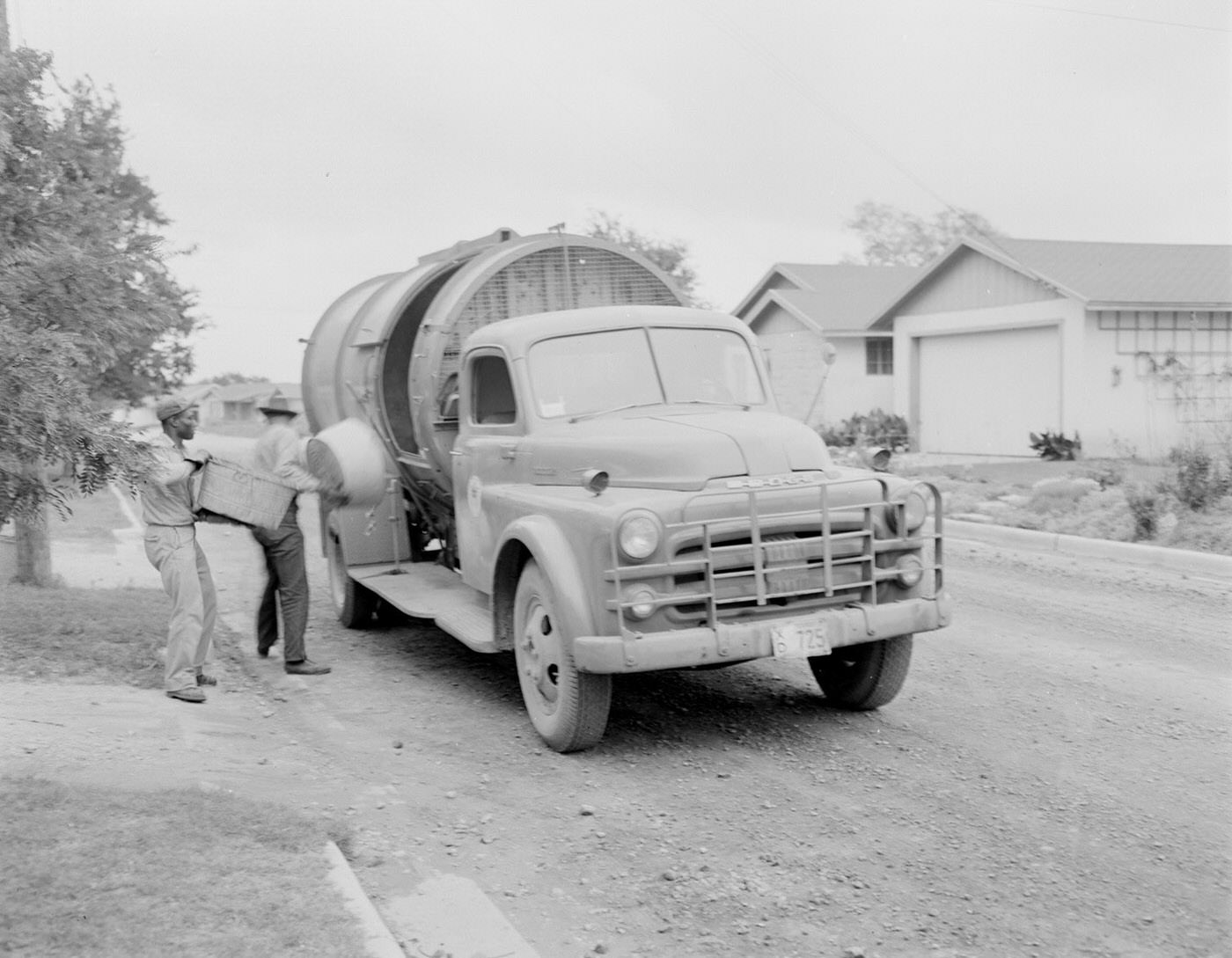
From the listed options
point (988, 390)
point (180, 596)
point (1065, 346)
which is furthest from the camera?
point (988, 390)

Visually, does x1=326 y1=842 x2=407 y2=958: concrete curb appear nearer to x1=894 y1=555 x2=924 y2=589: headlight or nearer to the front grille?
the front grille

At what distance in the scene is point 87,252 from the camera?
7.56 metres

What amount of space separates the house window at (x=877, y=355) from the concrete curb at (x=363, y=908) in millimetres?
29286

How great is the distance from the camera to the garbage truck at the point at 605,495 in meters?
6.05

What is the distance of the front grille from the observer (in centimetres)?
602

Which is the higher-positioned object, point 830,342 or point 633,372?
point 830,342

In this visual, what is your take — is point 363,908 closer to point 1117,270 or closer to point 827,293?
point 1117,270

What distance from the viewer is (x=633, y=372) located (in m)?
7.51

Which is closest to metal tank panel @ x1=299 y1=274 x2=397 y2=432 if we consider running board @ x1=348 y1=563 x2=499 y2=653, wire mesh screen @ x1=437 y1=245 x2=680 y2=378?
running board @ x1=348 y1=563 x2=499 y2=653

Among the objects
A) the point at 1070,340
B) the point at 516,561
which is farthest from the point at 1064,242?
the point at 516,561

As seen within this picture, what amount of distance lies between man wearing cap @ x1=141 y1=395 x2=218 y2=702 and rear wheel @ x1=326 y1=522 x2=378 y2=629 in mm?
2264

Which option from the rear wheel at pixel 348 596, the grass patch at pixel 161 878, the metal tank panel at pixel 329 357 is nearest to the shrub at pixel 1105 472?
the metal tank panel at pixel 329 357

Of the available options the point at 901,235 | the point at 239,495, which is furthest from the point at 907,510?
the point at 901,235

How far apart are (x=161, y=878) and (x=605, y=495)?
9.27 feet
